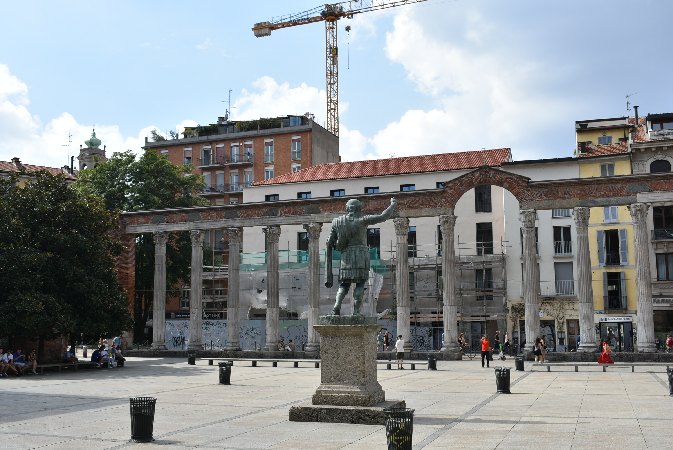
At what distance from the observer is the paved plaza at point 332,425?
1321cm

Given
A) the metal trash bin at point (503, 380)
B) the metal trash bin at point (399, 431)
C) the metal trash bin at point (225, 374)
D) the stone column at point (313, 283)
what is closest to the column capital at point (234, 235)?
the stone column at point (313, 283)

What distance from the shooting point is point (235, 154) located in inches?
3049

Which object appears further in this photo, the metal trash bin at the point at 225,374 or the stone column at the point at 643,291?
the stone column at the point at 643,291

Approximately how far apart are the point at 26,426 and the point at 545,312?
4368 cm

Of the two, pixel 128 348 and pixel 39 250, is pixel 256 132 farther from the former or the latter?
pixel 39 250

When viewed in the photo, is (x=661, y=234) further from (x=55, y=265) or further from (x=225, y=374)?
(x=55, y=265)

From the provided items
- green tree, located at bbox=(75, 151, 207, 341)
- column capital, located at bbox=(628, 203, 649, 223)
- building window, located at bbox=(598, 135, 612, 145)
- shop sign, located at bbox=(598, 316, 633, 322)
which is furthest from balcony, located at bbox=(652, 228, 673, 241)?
green tree, located at bbox=(75, 151, 207, 341)

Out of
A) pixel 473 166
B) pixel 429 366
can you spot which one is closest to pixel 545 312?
pixel 473 166

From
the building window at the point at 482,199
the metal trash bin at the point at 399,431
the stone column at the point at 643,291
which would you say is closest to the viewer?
the metal trash bin at the point at 399,431

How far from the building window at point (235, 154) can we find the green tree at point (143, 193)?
19541mm

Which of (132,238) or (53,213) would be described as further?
(132,238)

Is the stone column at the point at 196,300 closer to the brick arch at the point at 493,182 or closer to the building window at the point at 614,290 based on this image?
the brick arch at the point at 493,182

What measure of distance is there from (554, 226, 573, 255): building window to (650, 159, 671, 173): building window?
720 cm

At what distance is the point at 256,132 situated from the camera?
7700cm
